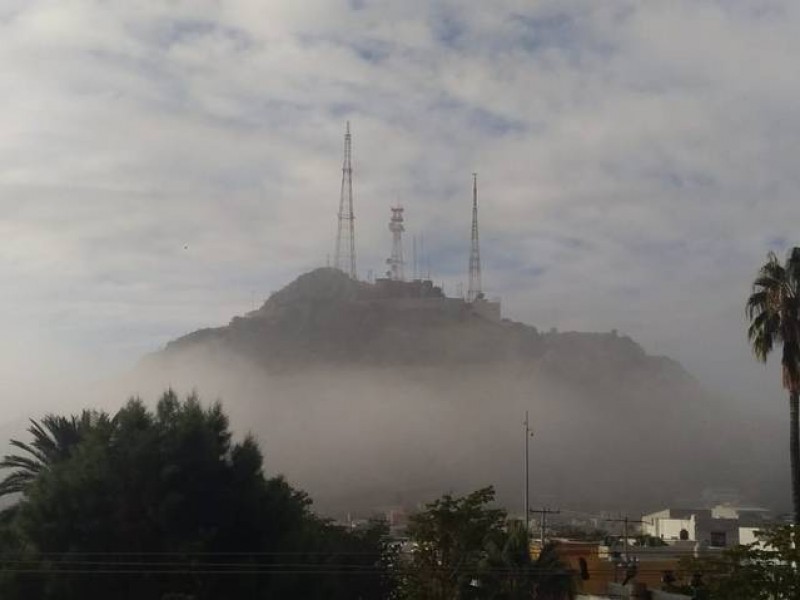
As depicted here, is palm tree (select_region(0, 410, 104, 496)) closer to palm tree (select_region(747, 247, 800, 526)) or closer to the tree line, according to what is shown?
the tree line

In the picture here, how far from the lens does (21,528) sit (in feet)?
110

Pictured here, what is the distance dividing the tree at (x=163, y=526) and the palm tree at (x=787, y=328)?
48.1 feet

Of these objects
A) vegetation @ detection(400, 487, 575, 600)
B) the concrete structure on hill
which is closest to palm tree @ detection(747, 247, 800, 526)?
vegetation @ detection(400, 487, 575, 600)

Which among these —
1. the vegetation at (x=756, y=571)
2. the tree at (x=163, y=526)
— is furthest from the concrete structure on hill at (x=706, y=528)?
the vegetation at (x=756, y=571)

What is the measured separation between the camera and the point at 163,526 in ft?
109

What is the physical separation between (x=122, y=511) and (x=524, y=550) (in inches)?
518

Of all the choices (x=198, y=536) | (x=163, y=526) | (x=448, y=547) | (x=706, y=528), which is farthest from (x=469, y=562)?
(x=706, y=528)

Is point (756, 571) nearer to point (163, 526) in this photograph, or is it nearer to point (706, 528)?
point (163, 526)

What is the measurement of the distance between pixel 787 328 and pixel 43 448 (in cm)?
2724

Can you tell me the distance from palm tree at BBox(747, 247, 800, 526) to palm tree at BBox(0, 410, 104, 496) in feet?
78.9

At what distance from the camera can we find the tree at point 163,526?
32.4 meters

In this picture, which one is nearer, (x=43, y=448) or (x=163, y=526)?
(x=163, y=526)

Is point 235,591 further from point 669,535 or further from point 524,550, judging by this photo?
point 669,535

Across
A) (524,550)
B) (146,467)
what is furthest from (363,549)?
(146,467)
